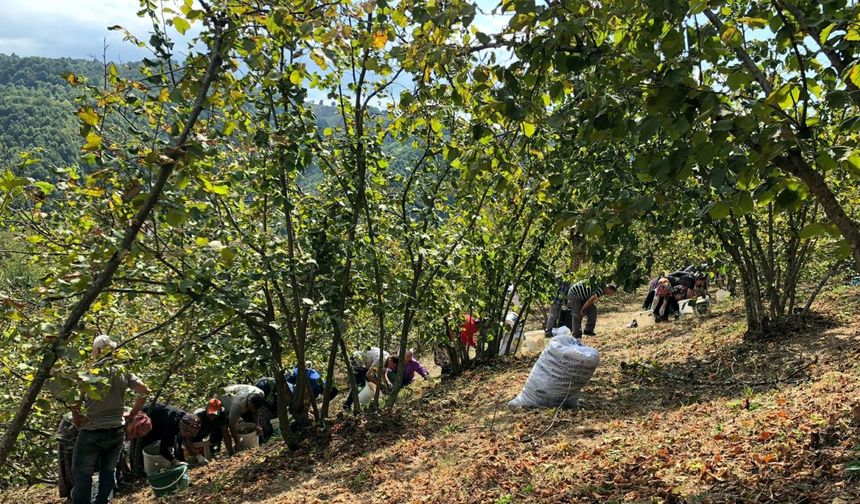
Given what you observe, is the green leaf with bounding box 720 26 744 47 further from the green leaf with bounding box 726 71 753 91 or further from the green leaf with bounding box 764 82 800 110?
the green leaf with bounding box 726 71 753 91

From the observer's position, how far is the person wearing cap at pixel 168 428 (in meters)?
7.26

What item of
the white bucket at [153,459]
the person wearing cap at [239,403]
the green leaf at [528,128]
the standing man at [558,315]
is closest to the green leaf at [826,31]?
the green leaf at [528,128]

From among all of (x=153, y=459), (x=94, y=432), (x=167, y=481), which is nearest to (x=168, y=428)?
(x=153, y=459)

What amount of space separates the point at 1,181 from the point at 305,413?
16.9 feet

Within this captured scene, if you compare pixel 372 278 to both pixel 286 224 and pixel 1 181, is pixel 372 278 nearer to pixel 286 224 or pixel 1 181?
pixel 286 224

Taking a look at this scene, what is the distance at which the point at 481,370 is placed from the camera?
9.35 m

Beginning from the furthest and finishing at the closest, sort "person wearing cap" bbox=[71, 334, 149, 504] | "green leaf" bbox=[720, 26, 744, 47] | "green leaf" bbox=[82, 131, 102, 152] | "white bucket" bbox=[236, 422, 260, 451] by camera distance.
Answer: "white bucket" bbox=[236, 422, 260, 451]
"person wearing cap" bbox=[71, 334, 149, 504]
"green leaf" bbox=[720, 26, 744, 47]
"green leaf" bbox=[82, 131, 102, 152]

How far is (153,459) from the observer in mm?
7203

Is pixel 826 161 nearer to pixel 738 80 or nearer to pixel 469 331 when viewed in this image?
pixel 738 80

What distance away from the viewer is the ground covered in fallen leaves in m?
3.17

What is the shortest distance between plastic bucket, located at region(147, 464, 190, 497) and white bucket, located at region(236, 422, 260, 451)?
5.79ft

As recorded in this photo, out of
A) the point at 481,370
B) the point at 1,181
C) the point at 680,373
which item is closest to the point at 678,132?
the point at 1,181

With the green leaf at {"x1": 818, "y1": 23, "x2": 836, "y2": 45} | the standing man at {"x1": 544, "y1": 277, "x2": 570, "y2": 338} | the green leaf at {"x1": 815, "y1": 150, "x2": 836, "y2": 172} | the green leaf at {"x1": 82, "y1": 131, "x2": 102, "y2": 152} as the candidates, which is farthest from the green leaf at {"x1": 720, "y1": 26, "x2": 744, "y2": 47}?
the standing man at {"x1": 544, "y1": 277, "x2": 570, "y2": 338}

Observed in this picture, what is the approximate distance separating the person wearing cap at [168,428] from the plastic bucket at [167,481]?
118 cm
